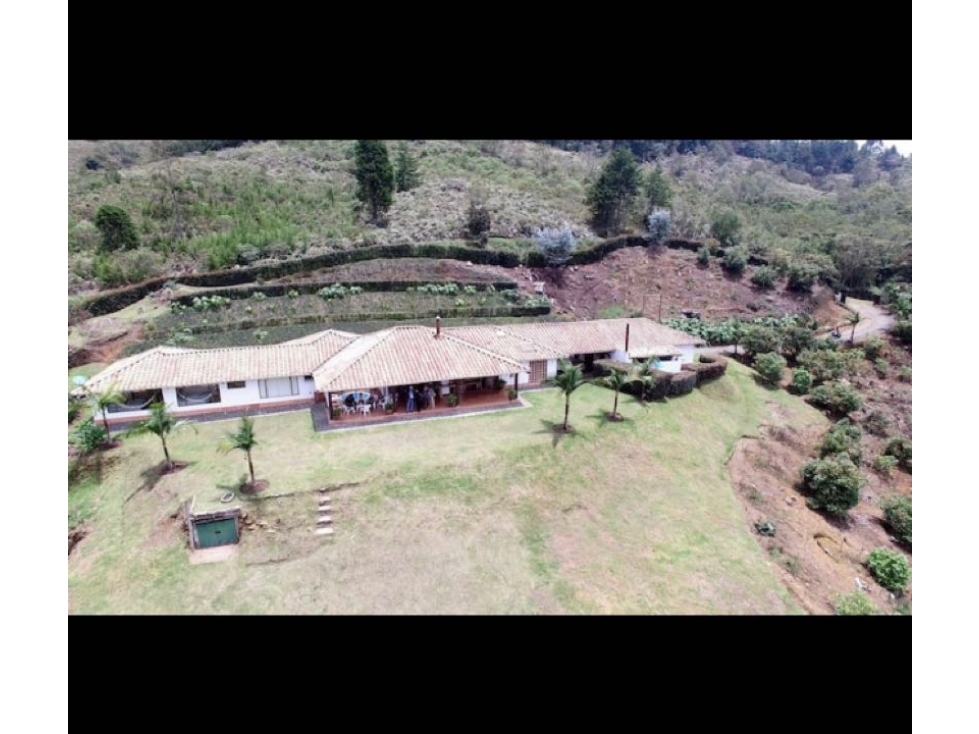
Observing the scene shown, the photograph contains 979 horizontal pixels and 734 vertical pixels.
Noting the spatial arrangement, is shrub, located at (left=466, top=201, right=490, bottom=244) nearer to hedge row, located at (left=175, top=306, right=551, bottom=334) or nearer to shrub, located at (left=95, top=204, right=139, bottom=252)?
hedge row, located at (left=175, top=306, right=551, bottom=334)

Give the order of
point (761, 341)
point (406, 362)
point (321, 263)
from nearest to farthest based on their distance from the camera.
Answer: point (406, 362), point (761, 341), point (321, 263)

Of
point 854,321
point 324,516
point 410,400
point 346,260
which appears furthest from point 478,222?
point 324,516

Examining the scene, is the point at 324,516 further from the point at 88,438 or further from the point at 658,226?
the point at 658,226

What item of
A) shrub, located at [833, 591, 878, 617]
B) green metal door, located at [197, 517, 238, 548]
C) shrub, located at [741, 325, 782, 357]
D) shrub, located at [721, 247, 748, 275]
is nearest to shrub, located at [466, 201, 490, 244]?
shrub, located at [741, 325, 782, 357]

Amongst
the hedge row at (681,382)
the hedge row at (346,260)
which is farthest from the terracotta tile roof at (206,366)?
the hedge row at (681,382)

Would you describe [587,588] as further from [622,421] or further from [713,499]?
[622,421]

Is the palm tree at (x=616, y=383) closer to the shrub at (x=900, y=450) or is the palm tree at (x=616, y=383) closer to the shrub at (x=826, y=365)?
the shrub at (x=900, y=450)
